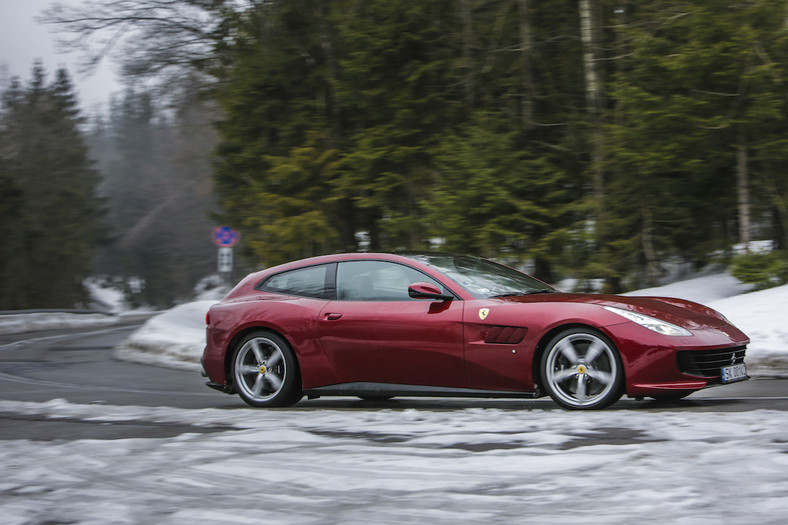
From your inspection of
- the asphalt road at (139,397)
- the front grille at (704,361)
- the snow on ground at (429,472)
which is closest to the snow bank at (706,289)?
the asphalt road at (139,397)

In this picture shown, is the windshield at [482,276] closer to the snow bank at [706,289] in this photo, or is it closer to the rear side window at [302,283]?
the rear side window at [302,283]

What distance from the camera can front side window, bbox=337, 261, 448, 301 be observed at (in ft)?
24.9

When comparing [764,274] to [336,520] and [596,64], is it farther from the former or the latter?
[336,520]

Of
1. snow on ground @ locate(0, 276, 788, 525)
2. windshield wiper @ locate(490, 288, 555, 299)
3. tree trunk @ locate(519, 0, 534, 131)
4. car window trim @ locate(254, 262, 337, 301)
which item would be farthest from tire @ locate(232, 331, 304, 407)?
tree trunk @ locate(519, 0, 534, 131)

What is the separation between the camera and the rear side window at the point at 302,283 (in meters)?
8.08

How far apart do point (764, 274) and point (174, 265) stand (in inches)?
2426

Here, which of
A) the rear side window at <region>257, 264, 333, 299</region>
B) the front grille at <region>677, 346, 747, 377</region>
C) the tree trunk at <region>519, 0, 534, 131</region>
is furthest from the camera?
the tree trunk at <region>519, 0, 534, 131</region>

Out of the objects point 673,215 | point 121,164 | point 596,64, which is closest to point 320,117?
point 596,64

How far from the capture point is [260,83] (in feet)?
63.6

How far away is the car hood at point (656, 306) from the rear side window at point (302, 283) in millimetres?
1732

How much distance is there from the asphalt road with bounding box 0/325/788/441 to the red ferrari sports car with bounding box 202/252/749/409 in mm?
293

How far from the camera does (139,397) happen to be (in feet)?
31.0

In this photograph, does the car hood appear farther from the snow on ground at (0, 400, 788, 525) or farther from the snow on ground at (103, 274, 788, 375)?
the snow on ground at (103, 274, 788, 375)

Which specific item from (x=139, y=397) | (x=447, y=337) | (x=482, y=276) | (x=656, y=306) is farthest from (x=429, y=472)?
(x=139, y=397)
